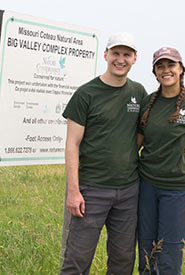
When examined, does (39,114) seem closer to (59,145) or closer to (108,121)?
(59,145)

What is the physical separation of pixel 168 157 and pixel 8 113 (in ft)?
Answer: 4.94

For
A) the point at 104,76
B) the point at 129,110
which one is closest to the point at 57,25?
the point at 104,76

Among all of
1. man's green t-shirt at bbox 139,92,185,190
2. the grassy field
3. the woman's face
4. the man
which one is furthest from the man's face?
the grassy field

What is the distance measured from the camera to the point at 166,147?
11.4 ft

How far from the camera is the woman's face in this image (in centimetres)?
353

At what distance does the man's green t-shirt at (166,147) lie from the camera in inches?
137

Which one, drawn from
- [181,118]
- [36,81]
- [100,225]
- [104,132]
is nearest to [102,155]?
[104,132]

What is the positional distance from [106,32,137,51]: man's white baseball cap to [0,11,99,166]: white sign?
0.70 m

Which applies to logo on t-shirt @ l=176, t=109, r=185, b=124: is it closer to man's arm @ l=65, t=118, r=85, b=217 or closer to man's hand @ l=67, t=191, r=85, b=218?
man's arm @ l=65, t=118, r=85, b=217

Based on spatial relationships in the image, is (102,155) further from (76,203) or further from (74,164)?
(76,203)

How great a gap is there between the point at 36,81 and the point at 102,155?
1.02 metres

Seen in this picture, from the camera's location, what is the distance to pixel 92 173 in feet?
11.9

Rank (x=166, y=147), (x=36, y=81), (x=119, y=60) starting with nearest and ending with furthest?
(x=166, y=147)
(x=119, y=60)
(x=36, y=81)

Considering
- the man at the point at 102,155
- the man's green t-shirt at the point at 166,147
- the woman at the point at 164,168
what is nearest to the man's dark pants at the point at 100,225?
the man at the point at 102,155
